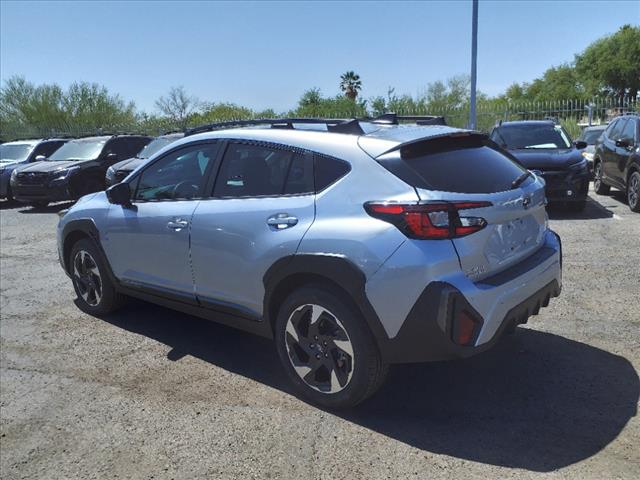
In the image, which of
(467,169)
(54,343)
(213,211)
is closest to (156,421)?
(213,211)

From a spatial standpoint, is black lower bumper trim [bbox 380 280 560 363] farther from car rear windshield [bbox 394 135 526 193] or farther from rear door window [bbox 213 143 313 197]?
rear door window [bbox 213 143 313 197]

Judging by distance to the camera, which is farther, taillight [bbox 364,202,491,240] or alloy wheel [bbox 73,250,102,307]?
alloy wheel [bbox 73,250,102,307]

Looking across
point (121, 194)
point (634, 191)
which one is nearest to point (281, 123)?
point (121, 194)

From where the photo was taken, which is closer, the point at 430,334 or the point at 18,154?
the point at 430,334

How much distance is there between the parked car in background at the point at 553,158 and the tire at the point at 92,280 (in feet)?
20.3

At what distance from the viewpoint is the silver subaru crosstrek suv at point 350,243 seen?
9.80 ft

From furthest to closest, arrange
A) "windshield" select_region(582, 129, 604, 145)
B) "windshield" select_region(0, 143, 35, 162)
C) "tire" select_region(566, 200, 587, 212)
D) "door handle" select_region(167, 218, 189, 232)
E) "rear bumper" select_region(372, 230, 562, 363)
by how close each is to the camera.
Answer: "windshield" select_region(0, 143, 35, 162), "windshield" select_region(582, 129, 604, 145), "tire" select_region(566, 200, 587, 212), "door handle" select_region(167, 218, 189, 232), "rear bumper" select_region(372, 230, 562, 363)

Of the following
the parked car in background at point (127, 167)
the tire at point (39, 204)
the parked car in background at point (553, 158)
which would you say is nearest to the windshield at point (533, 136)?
the parked car in background at point (553, 158)

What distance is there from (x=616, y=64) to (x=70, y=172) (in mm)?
52892

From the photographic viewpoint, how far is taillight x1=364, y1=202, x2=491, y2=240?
297 cm

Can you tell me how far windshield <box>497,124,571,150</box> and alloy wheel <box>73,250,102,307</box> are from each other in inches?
309

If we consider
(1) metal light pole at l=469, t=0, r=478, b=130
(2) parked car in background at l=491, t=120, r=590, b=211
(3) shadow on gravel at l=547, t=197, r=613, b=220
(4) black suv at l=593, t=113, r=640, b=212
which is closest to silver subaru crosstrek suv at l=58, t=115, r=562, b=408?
(2) parked car in background at l=491, t=120, r=590, b=211

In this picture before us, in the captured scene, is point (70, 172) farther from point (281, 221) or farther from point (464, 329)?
point (464, 329)

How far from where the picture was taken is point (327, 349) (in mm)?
3393
